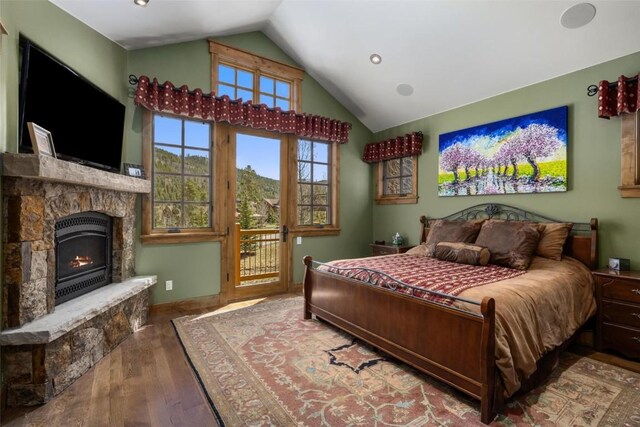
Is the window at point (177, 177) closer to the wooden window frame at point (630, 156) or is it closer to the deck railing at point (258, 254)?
the deck railing at point (258, 254)

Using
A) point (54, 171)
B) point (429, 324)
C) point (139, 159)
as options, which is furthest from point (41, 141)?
point (429, 324)

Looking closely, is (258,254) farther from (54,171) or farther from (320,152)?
(54,171)

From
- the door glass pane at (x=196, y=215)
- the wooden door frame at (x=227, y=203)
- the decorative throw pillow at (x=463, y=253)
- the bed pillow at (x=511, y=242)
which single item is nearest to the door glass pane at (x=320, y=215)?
the wooden door frame at (x=227, y=203)

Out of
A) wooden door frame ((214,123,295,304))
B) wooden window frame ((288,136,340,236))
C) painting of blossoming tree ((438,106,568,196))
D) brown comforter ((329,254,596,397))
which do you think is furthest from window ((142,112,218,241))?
painting of blossoming tree ((438,106,568,196))

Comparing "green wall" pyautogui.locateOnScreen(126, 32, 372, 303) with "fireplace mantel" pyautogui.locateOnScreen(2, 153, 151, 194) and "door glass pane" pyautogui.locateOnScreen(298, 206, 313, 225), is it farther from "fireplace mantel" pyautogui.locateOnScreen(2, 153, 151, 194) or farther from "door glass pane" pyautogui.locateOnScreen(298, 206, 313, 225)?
"fireplace mantel" pyautogui.locateOnScreen(2, 153, 151, 194)

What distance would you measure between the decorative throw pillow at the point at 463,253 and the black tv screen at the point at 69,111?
3478 mm

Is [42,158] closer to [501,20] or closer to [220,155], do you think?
[220,155]

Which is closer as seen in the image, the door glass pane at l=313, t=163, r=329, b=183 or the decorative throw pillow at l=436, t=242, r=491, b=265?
the decorative throw pillow at l=436, t=242, r=491, b=265

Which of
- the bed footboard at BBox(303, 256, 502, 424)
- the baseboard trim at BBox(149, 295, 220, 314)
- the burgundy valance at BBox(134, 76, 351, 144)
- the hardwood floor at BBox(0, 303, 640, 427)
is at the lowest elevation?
the hardwood floor at BBox(0, 303, 640, 427)

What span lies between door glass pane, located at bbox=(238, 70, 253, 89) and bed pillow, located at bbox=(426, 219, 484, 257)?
3192mm

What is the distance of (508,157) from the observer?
12.2 feet

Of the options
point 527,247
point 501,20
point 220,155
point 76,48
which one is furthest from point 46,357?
point 501,20

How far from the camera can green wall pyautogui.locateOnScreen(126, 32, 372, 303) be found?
11.9 feet

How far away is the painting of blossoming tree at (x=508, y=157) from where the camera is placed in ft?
10.9
